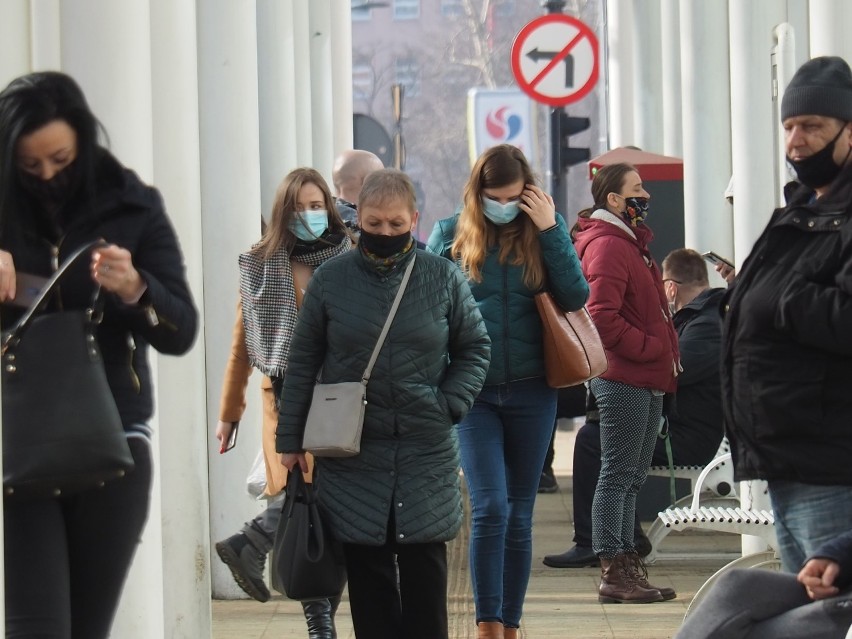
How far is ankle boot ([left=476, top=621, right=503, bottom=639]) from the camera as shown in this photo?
6.65m

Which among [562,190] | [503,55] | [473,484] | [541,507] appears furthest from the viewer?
[503,55]

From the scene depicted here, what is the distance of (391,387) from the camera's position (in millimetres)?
5648

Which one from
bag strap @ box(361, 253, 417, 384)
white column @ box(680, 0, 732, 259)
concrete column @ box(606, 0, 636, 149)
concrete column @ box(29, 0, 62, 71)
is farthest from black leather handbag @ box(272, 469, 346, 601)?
concrete column @ box(606, 0, 636, 149)

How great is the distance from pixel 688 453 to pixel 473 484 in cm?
345

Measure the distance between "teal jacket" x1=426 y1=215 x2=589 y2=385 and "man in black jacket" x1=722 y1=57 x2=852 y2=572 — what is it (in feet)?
7.70

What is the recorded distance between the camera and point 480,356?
19.2 feet

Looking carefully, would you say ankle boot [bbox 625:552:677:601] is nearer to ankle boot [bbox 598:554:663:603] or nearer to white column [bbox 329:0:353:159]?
ankle boot [bbox 598:554:663:603]

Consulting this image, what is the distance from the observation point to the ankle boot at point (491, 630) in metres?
6.65

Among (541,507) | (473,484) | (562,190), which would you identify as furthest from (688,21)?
(473,484)

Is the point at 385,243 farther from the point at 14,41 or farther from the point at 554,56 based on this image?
→ the point at 554,56

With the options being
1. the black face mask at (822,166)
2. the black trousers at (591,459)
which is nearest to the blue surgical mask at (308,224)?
the black face mask at (822,166)

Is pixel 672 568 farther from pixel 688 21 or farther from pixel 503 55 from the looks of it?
pixel 503 55

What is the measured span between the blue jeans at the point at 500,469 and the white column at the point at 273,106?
438 centimetres

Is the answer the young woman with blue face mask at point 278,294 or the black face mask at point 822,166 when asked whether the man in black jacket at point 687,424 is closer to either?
the young woman with blue face mask at point 278,294
